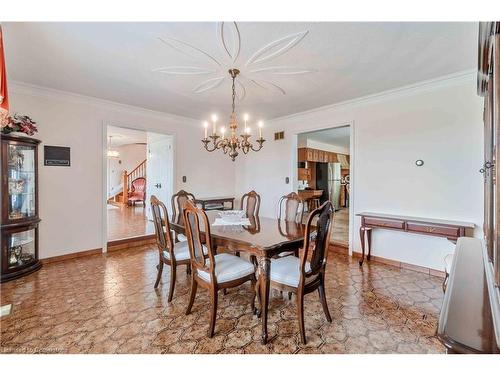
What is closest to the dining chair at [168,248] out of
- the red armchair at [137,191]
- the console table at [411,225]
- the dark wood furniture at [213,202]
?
the dark wood furniture at [213,202]

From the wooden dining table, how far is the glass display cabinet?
2060mm

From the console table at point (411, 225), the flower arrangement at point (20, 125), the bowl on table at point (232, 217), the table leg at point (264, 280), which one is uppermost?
the flower arrangement at point (20, 125)

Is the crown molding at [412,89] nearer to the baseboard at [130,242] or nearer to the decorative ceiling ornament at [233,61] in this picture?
the decorative ceiling ornament at [233,61]

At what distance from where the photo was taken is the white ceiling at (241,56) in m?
2.01

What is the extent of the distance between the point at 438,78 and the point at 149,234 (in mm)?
5183

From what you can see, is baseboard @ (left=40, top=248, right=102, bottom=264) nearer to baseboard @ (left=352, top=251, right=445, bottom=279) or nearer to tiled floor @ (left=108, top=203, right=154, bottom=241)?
tiled floor @ (left=108, top=203, right=154, bottom=241)

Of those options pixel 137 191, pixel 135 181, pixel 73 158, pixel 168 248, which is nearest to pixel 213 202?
pixel 73 158

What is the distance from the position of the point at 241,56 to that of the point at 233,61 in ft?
0.42

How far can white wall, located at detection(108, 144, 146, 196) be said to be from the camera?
10.5m

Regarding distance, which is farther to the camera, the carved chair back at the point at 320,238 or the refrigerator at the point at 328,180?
the refrigerator at the point at 328,180

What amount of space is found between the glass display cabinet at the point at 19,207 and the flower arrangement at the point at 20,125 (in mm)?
74
